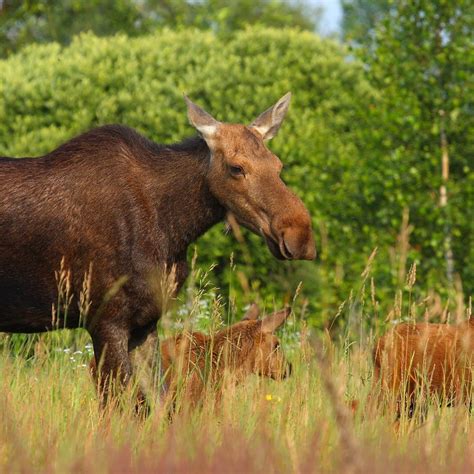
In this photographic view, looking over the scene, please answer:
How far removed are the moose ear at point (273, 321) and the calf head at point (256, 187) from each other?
1005mm

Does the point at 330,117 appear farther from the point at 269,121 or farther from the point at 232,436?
the point at 232,436

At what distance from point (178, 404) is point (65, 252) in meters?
1.33

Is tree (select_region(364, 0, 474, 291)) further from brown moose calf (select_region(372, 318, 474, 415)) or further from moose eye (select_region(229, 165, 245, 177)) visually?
moose eye (select_region(229, 165, 245, 177))

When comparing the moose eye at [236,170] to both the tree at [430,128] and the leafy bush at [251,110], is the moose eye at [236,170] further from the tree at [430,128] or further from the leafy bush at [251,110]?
the tree at [430,128]

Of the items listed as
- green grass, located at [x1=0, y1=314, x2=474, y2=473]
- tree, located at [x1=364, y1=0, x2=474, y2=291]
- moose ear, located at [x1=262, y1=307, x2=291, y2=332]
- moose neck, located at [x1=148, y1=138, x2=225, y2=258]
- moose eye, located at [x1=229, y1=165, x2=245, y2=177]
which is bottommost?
green grass, located at [x1=0, y1=314, x2=474, y2=473]

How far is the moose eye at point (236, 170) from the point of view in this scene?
6109mm

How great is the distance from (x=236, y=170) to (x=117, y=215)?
0.74m

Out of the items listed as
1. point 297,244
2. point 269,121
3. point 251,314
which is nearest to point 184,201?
Result: point 269,121

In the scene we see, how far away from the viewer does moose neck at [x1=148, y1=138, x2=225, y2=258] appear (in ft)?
20.6

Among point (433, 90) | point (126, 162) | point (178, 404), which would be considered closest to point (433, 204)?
point (433, 90)

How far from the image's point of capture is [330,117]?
11555 millimetres

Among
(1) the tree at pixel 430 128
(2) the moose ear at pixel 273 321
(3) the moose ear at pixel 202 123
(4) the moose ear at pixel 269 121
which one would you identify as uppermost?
(1) the tree at pixel 430 128

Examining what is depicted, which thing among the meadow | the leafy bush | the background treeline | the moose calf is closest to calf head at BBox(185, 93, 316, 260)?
the meadow

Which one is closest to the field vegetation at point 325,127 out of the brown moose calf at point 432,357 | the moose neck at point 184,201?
the brown moose calf at point 432,357
